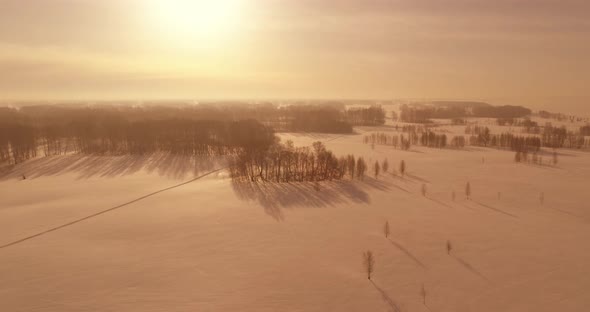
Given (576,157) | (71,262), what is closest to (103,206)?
(71,262)

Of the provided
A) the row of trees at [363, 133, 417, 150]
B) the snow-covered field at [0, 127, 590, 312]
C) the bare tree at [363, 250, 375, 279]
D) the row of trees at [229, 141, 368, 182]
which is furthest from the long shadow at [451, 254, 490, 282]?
the row of trees at [363, 133, 417, 150]

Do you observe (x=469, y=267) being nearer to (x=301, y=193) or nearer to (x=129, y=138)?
(x=301, y=193)

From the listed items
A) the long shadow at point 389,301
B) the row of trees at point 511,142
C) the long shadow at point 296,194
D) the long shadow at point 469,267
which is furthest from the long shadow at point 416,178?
the row of trees at point 511,142

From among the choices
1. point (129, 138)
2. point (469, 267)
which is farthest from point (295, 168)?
point (129, 138)

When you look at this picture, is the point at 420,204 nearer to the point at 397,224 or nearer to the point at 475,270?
the point at 397,224

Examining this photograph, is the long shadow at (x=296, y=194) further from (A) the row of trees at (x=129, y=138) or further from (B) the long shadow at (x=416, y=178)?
(A) the row of trees at (x=129, y=138)

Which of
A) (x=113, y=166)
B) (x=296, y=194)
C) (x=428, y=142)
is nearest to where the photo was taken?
(x=296, y=194)
